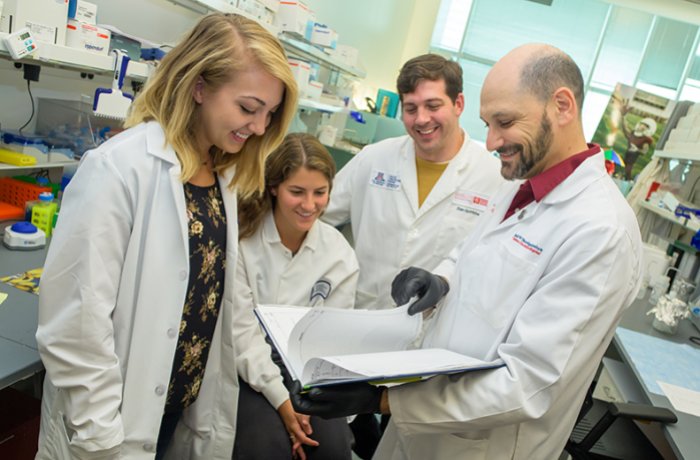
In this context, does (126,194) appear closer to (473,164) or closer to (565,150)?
(565,150)

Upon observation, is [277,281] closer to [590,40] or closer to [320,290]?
[320,290]

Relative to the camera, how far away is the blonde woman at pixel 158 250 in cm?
96

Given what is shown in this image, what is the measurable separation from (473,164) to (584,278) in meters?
1.07

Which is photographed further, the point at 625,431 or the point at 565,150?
the point at 625,431

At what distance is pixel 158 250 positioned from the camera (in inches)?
41.3

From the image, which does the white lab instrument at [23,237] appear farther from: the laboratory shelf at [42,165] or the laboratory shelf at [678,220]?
the laboratory shelf at [678,220]

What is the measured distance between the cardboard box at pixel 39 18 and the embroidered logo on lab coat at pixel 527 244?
1.43m

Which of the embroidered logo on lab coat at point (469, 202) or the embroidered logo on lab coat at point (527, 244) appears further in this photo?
the embroidered logo on lab coat at point (469, 202)

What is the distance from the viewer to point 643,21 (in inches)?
246

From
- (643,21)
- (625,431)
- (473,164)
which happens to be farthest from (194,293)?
(643,21)

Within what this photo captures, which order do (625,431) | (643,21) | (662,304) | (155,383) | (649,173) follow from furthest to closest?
1. (643,21)
2. (649,173)
3. (662,304)
4. (625,431)
5. (155,383)

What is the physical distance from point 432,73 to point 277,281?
94 cm

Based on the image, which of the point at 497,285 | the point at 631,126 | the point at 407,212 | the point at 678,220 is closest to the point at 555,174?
the point at 497,285

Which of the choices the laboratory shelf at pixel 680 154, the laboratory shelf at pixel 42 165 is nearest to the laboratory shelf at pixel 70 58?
the laboratory shelf at pixel 42 165
